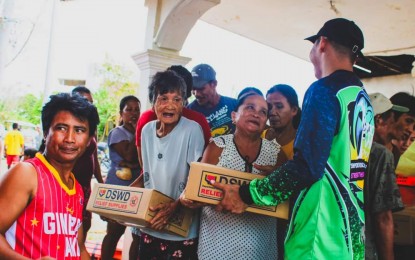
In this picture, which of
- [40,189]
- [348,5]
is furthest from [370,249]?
[348,5]

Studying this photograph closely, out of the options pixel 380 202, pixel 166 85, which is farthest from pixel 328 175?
pixel 166 85

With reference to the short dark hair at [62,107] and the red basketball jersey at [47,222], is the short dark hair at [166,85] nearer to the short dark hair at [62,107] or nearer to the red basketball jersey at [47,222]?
the short dark hair at [62,107]

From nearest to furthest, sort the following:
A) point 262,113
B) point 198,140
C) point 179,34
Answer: point 262,113 < point 198,140 < point 179,34

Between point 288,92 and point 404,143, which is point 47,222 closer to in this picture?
point 288,92

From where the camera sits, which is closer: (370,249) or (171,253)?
(370,249)

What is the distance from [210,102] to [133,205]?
1686 millimetres

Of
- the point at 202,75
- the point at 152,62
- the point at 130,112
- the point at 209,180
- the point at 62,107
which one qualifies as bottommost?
the point at 209,180

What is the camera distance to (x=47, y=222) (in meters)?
1.58

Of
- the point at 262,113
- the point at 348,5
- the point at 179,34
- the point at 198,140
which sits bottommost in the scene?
the point at 198,140

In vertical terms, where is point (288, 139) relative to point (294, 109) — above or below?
below

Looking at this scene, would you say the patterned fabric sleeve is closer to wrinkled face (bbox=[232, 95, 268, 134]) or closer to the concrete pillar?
wrinkled face (bbox=[232, 95, 268, 134])

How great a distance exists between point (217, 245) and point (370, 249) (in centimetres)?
87

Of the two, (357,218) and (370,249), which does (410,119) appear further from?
(357,218)

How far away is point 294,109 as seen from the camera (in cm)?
328
